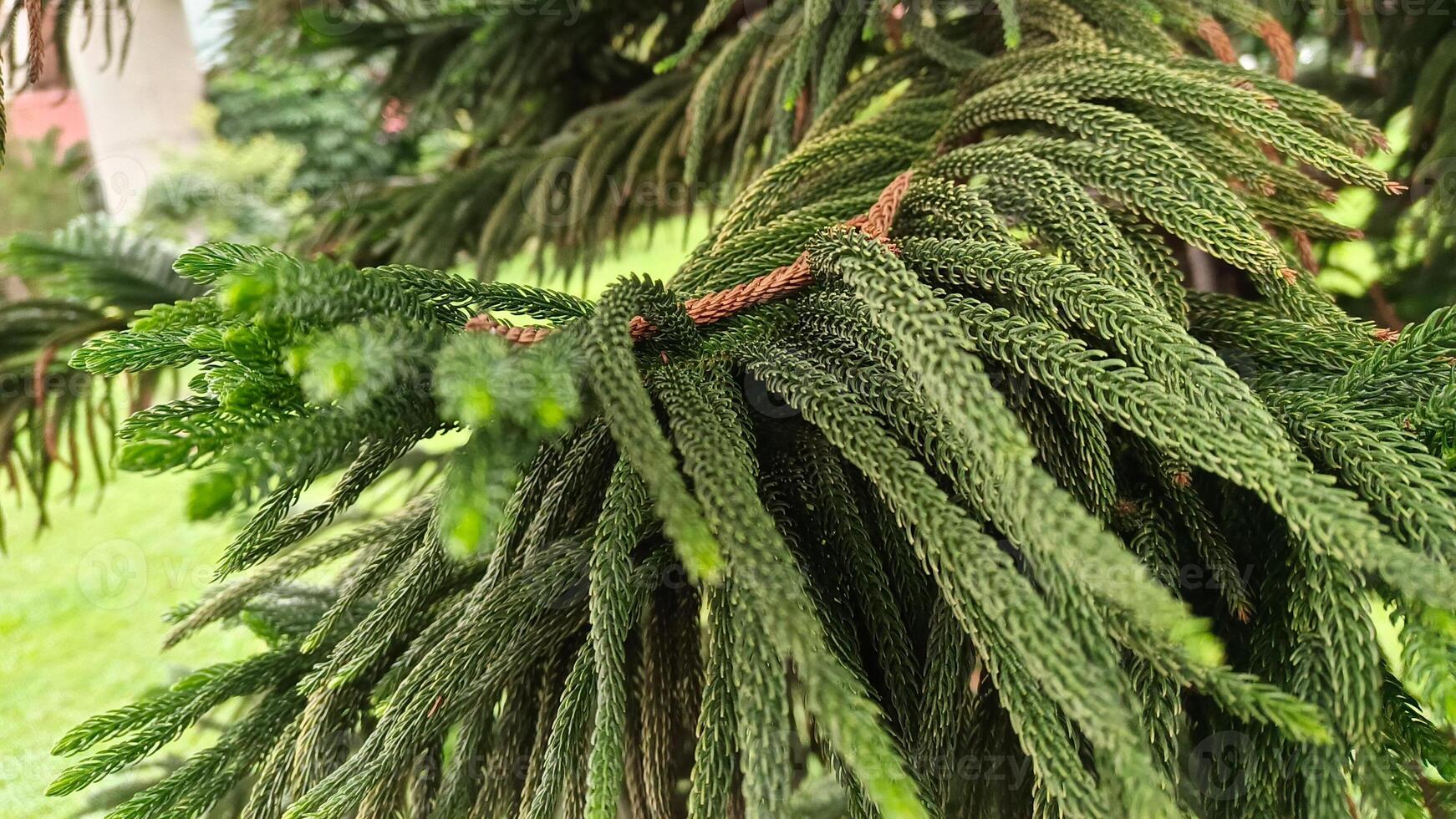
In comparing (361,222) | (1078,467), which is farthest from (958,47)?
(361,222)

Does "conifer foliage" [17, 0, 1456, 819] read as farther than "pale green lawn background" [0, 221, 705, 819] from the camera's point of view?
No

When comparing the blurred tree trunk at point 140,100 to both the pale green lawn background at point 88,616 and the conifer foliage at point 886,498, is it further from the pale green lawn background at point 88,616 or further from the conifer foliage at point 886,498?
the conifer foliage at point 886,498

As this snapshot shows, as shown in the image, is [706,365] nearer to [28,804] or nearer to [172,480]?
[28,804]

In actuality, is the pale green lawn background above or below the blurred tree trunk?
below

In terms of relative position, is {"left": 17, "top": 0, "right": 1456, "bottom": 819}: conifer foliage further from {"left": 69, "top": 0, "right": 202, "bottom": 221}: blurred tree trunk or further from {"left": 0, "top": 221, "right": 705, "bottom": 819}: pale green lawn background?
{"left": 69, "top": 0, "right": 202, "bottom": 221}: blurred tree trunk

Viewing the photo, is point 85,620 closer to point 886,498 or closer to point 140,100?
point 140,100

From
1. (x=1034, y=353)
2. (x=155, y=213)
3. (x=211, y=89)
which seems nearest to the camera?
(x=1034, y=353)

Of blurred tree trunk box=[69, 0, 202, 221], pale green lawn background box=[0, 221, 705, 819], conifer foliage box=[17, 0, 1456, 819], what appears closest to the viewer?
conifer foliage box=[17, 0, 1456, 819]

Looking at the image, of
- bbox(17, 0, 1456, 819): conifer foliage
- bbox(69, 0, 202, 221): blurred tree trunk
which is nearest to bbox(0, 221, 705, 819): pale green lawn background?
bbox(17, 0, 1456, 819): conifer foliage
